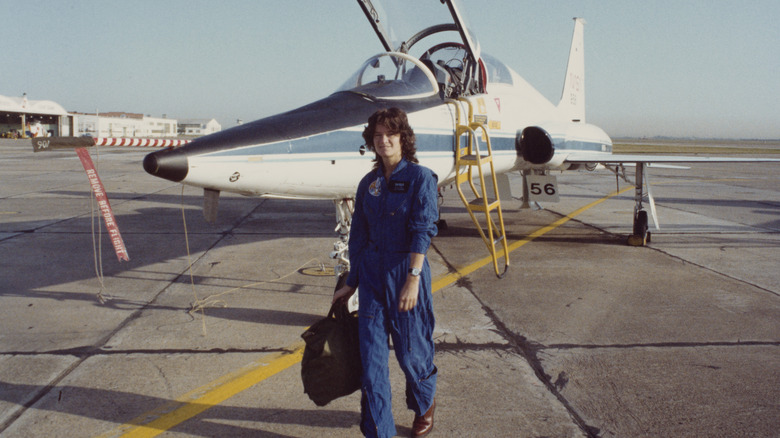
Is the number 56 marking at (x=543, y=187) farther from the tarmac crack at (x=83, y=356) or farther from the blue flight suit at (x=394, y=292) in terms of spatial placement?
the blue flight suit at (x=394, y=292)

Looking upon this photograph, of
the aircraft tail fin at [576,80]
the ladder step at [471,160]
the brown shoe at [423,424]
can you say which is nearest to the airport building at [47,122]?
the aircraft tail fin at [576,80]

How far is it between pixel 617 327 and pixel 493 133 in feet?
10.7

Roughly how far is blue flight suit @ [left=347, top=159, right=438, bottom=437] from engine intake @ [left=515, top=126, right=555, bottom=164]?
17.7ft

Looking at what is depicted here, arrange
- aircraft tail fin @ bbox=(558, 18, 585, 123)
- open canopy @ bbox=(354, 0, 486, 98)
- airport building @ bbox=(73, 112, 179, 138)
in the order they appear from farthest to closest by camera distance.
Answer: airport building @ bbox=(73, 112, 179, 138) → aircraft tail fin @ bbox=(558, 18, 585, 123) → open canopy @ bbox=(354, 0, 486, 98)

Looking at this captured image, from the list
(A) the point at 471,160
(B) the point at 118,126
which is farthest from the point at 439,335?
(B) the point at 118,126

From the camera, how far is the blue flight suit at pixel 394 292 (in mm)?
2795

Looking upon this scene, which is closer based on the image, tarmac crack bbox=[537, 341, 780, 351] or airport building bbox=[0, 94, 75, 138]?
tarmac crack bbox=[537, 341, 780, 351]

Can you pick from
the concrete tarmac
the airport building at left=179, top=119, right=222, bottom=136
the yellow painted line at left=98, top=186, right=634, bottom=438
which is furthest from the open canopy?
A: the airport building at left=179, top=119, right=222, bottom=136

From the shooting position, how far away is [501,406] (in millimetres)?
3367

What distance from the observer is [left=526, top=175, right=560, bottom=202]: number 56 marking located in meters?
9.12

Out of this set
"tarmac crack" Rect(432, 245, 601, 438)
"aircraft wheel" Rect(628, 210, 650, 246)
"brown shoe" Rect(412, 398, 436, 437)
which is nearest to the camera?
"brown shoe" Rect(412, 398, 436, 437)

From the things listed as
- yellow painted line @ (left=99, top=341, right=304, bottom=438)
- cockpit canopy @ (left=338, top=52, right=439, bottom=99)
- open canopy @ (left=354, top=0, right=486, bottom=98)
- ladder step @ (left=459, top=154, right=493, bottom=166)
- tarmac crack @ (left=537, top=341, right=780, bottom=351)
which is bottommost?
yellow painted line @ (left=99, top=341, right=304, bottom=438)

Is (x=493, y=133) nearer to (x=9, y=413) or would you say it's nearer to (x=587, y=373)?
(x=587, y=373)

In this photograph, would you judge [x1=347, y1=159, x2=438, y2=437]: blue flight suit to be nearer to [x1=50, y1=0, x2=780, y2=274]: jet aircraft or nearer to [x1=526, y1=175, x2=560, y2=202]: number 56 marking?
[x1=50, y1=0, x2=780, y2=274]: jet aircraft
